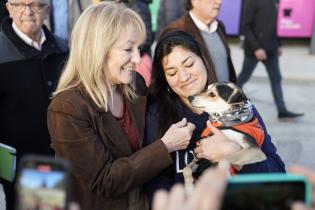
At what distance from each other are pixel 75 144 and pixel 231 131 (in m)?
0.56

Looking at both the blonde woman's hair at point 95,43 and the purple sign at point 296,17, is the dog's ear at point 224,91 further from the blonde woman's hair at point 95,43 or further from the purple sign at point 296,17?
the purple sign at point 296,17

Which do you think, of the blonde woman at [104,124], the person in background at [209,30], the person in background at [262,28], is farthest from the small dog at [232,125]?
the person in background at [262,28]

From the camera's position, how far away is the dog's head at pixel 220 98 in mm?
1647

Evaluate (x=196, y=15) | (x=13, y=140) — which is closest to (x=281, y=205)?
(x=13, y=140)

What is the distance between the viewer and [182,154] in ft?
5.95

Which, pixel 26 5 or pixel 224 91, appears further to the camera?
pixel 26 5

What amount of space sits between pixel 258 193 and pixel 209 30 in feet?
8.93

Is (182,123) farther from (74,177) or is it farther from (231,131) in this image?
(74,177)

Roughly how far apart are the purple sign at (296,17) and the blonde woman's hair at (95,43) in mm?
8292

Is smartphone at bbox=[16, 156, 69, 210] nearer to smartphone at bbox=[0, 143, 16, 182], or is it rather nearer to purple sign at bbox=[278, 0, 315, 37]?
smartphone at bbox=[0, 143, 16, 182]

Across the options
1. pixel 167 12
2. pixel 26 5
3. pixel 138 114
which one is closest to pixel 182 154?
pixel 138 114

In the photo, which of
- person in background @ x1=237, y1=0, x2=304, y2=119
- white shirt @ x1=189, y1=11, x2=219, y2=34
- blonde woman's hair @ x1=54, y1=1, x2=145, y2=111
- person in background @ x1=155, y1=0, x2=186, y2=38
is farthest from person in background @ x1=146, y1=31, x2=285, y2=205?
person in background @ x1=237, y1=0, x2=304, y2=119

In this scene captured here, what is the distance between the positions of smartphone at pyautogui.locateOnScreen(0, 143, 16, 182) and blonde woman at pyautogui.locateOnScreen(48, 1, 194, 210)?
0.68 m

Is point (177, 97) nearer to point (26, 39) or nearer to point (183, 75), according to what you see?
point (183, 75)
